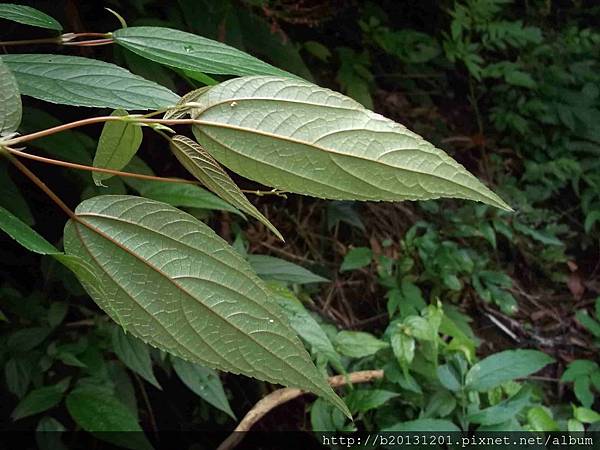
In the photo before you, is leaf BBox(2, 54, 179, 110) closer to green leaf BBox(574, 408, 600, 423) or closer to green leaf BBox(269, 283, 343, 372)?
green leaf BBox(269, 283, 343, 372)

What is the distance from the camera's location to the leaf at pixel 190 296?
0.26 m

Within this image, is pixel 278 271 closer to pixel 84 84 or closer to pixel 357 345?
pixel 357 345

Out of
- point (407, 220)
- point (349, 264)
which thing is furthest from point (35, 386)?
point (407, 220)

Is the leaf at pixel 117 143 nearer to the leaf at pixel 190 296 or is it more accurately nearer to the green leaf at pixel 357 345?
the leaf at pixel 190 296

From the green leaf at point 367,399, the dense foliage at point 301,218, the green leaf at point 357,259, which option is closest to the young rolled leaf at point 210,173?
the dense foliage at point 301,218

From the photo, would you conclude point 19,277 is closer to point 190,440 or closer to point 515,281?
point 190,440

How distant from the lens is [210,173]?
27cm

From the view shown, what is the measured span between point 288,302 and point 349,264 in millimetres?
760

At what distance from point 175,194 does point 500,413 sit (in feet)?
1.91

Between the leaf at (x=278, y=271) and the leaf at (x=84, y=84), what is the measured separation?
593 millimetres

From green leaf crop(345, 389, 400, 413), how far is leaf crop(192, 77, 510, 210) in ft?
2.51

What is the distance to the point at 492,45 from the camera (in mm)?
2312

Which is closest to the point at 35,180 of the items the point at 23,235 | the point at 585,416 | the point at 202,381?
the point at 23,235

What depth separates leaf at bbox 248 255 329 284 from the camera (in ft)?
3.12
